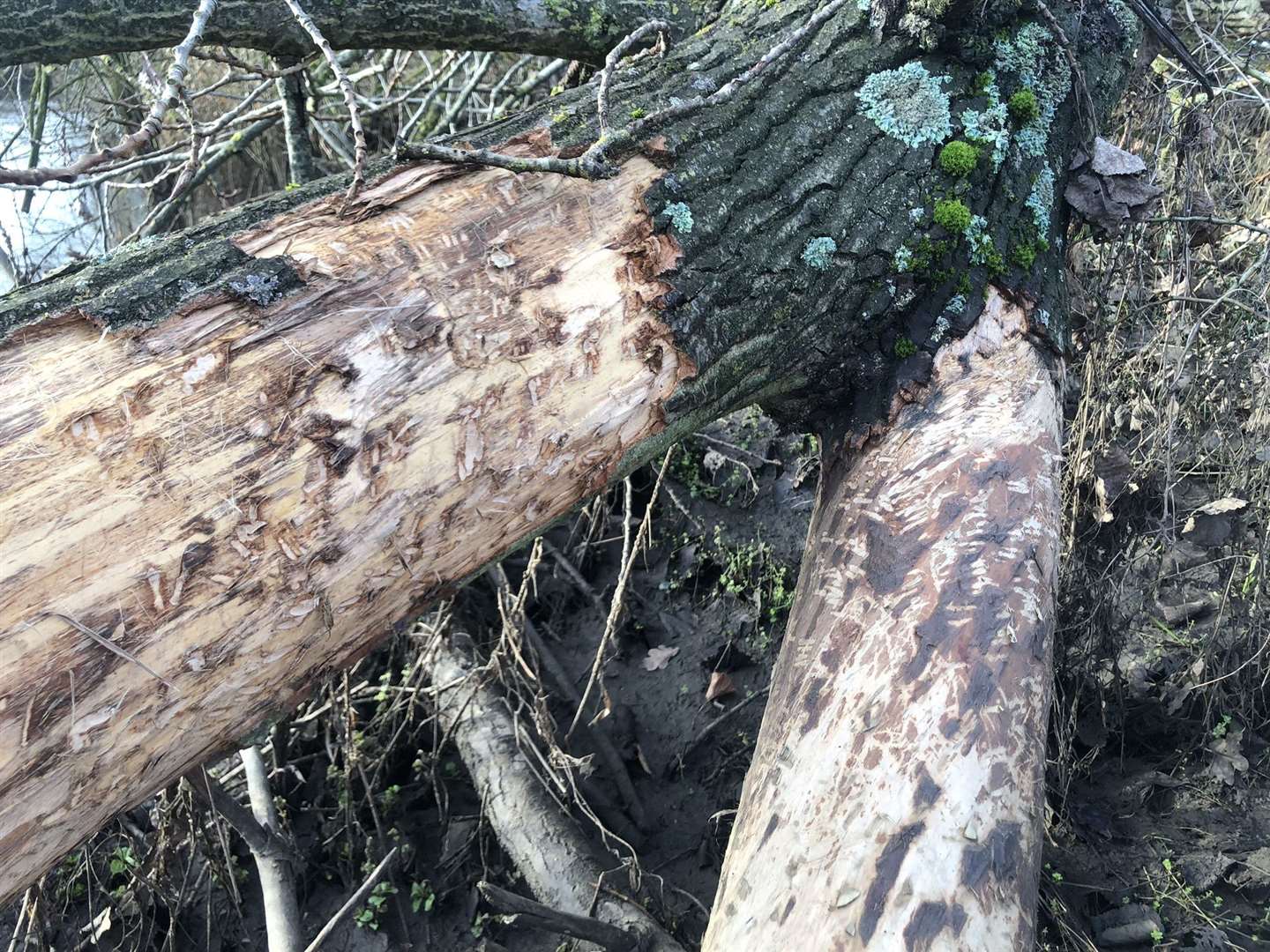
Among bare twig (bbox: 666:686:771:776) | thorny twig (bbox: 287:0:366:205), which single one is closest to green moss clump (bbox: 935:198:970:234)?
thorny twig (bbox: 287:0:366:205)

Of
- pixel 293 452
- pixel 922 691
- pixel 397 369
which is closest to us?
pixel 293 452

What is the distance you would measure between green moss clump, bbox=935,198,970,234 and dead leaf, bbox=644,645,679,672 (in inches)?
73.5

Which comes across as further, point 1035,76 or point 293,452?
point 1035,76

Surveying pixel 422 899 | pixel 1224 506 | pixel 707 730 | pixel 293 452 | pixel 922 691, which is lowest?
pixel 422 899

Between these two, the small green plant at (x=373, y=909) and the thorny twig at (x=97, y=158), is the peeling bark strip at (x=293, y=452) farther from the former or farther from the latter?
the small green plant at (x=373, y=909)

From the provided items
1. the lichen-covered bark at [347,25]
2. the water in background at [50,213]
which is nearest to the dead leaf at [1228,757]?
the lichen-covered bark at [347,25]

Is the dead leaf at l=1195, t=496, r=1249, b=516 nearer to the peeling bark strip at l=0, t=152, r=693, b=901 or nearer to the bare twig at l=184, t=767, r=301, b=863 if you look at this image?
the peeling bark strip at l=0, t=152, r=693, b=901

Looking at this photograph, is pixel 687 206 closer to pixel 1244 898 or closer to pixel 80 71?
pixel 1244 898

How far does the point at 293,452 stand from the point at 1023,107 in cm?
177

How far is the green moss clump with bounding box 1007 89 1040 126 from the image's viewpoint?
2053 mm

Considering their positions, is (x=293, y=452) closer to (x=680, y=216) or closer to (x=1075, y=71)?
(x=680, y=216)

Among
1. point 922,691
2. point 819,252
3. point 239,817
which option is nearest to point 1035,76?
point 819,252

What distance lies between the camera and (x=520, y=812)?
2.73 meters

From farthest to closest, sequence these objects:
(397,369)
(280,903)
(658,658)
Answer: (658,658)
(280,903)
(397,369)
